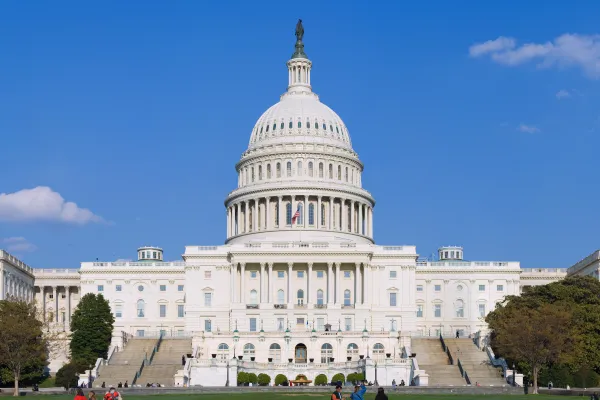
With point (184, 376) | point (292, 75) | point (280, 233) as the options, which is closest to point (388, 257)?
point (280, 233)

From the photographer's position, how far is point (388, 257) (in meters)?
150

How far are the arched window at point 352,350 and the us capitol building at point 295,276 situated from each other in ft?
0.39

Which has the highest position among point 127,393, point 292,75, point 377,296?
point 292,75

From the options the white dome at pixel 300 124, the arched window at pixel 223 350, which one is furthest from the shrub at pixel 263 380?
the white dome at pixel 300 124

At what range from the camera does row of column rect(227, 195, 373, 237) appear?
525 feet

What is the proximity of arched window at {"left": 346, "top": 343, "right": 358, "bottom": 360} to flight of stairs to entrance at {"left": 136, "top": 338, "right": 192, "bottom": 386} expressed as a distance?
681 inches

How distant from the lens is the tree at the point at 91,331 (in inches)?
4811

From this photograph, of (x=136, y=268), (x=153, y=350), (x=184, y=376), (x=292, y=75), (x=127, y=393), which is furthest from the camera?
(x=292, y=75)

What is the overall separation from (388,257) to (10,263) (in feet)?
165

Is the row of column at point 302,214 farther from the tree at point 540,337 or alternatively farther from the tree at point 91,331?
the tree at point 540,337

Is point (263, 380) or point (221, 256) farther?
point (221, 256)

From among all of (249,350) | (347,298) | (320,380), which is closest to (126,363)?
(249,350)

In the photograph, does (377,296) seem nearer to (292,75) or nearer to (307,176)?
(307,176)

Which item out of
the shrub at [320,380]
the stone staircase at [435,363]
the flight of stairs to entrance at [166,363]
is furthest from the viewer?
the shrub at [320,380]
